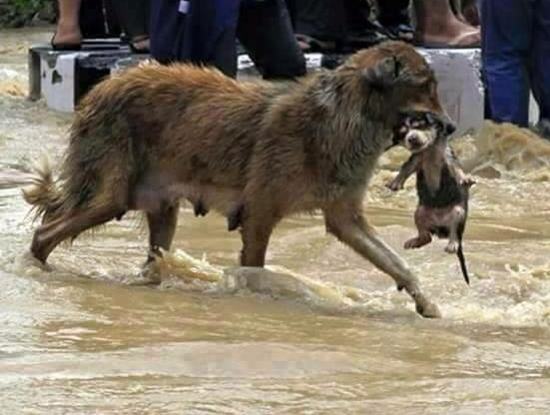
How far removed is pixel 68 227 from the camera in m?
6.82

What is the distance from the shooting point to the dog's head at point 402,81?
6.25 m

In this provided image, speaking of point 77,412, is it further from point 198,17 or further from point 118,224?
point 198,17

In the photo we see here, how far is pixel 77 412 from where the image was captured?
4262mm

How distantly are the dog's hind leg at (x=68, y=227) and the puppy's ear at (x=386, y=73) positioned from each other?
3.97ft

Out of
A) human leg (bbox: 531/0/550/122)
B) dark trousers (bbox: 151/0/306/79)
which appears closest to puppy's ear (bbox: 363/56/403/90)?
dark trousers (bbox: 151/0/306/79)

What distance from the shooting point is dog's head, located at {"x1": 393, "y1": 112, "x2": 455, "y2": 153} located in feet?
20.2

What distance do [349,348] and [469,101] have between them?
614cm

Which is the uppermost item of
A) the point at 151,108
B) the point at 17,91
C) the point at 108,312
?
the point at 151,108

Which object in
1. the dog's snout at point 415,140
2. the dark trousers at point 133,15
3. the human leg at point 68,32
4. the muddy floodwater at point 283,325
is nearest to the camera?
the muddy floodwater at point 283,325

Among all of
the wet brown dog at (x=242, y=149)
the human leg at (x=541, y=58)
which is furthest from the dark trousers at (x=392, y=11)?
the wet brown dog at (x=242, y=149)

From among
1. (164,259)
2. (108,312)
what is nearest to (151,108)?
(164,259)

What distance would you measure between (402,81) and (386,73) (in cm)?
7

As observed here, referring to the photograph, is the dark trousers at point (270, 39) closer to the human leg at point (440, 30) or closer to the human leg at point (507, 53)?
the human leg at point (507, 53)

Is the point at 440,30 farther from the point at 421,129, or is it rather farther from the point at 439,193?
the point at 421,129
